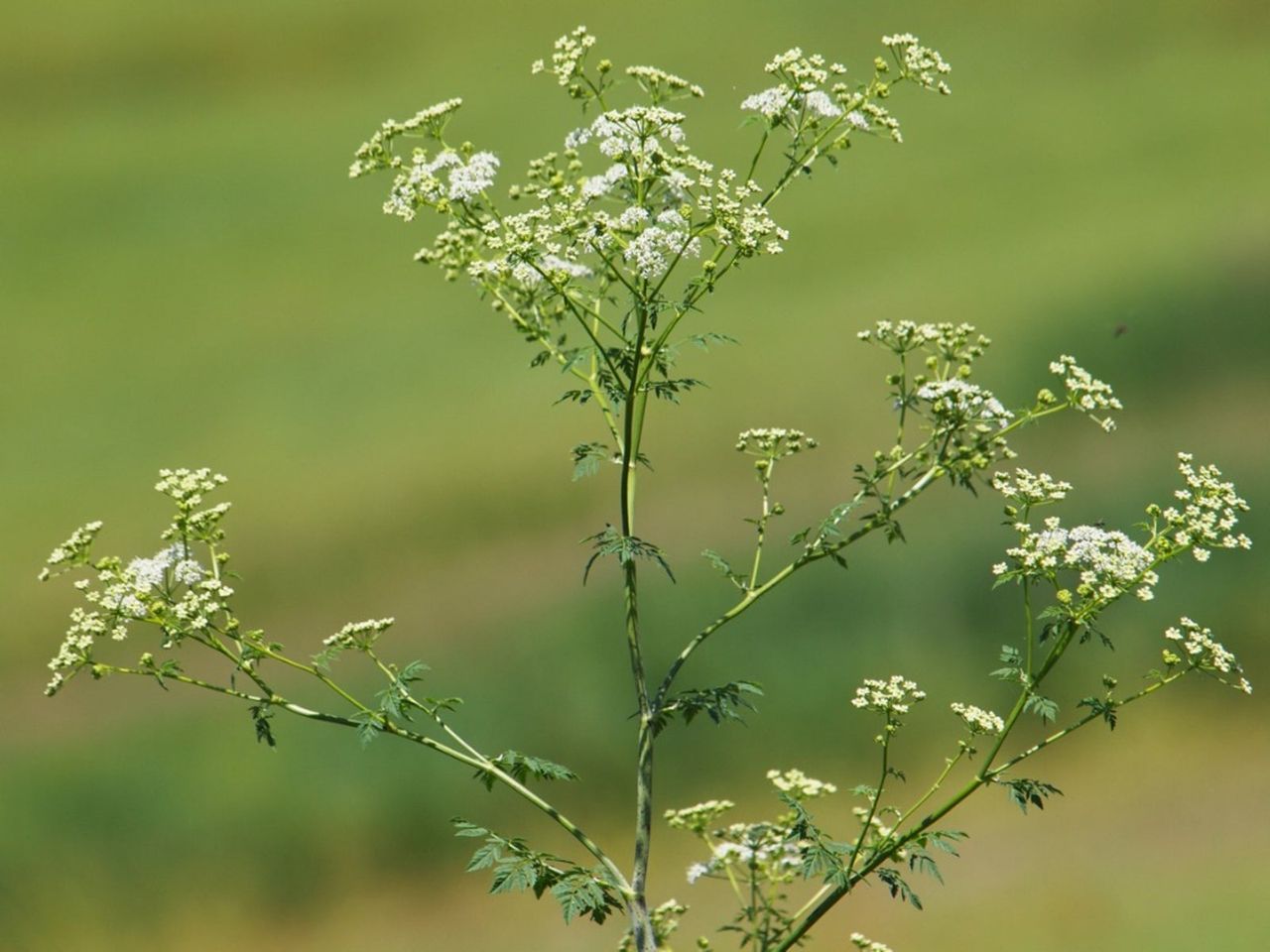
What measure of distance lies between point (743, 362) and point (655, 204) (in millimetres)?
5061

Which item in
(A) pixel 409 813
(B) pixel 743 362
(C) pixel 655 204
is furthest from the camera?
(B) pixel 743 362

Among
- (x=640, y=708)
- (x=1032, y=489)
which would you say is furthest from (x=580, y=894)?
(x=1032, y=489)

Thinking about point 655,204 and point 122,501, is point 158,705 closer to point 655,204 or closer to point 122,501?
point 122,501

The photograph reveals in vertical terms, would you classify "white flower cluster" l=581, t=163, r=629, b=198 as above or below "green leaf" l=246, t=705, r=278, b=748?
above

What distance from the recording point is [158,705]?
6.42 metres

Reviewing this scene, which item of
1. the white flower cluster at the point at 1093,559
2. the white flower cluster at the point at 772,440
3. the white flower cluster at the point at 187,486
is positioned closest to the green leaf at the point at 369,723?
the white flower cluster at the point at 187,486

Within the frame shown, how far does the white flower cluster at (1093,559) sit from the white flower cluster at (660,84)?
113 cm

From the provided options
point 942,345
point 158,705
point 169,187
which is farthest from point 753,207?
point 169,187

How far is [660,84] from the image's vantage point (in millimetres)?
2789

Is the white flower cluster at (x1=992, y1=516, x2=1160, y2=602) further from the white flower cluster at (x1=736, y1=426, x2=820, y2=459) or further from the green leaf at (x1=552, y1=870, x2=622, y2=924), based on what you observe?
the green leaf at (x1=552, y1=870, x2=622, y2=924)

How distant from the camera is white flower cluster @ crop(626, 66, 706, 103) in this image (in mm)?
2699

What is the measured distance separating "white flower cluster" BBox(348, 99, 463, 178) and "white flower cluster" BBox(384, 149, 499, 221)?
64mm

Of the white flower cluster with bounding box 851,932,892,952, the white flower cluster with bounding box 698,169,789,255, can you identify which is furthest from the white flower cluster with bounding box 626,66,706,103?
the white flower cluster with bounding box 851,932,892,952

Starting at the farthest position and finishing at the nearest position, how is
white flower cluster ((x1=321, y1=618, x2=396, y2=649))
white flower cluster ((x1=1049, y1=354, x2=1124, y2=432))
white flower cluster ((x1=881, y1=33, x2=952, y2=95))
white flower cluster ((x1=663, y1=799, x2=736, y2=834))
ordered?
white flower cluster ((x1=663, y1=799, x2=736, y2=834)) < white flower cluster ((x1=881, y1=33, x2=952, y2=95)) < white flower cluster ((x1=1049, y1=354, x2=1124, y2=432)) < white flower cluster ((x1=321, y1=618, x2=396, y2=649))
